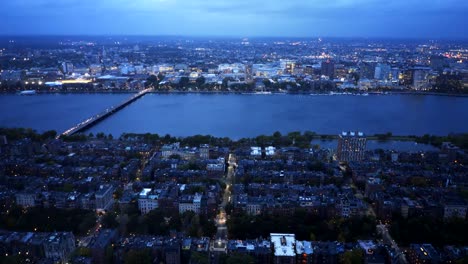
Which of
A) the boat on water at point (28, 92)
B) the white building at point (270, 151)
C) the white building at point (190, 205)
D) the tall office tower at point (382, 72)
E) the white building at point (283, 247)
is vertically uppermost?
the tall office tower at point (382, 72)

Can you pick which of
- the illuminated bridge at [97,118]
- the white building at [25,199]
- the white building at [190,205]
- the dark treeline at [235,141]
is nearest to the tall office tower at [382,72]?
the dark treeline at [235,141]

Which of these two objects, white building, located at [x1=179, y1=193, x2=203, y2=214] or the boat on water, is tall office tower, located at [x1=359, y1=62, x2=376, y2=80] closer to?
the boat on water

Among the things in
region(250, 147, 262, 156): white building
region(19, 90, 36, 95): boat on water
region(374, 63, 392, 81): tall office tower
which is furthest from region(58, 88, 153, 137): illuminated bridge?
region(374, 63, 392, 81): tall office tower

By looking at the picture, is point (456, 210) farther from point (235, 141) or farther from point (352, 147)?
point (235, 141)

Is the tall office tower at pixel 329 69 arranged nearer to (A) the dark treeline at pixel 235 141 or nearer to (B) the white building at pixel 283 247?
Answer: (A) the dark treeline at pixel 235 141

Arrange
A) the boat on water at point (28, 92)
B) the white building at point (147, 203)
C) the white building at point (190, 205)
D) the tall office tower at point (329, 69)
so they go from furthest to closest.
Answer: the tall office tower at point (329, 69) → the boat on water at point (28, 92) → the white building at point (147, 203) → the white building at point (190, 205)
